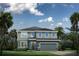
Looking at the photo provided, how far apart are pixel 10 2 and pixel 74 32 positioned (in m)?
0.58

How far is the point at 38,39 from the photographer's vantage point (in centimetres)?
262

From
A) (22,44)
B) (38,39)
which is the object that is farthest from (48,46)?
(22,44)

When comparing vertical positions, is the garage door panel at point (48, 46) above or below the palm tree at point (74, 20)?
below

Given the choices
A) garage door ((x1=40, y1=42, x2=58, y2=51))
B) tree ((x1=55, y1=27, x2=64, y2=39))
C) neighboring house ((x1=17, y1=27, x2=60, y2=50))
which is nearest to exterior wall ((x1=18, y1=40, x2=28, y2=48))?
neighboring house ((x1=17, y1=27, x2=60, y2=50))

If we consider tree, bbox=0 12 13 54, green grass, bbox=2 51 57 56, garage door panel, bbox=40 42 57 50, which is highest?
tree, bbox=0 12 13 54

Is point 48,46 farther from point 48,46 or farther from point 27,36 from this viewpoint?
point 27,36

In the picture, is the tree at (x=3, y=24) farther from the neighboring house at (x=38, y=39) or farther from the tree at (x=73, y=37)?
the tree at (x=73, y=37)

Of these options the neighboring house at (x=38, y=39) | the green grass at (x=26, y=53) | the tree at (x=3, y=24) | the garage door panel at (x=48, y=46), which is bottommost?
the green grass at (x=26, y=53)

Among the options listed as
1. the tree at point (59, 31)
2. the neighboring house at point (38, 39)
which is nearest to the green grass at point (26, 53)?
the neighboring house at point (38, 39)

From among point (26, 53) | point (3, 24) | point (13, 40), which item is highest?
point (3, 24)

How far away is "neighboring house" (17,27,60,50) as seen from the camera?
261cm

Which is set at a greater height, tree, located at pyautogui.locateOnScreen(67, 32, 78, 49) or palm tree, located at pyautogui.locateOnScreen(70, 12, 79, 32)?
palm tree, located at pyautogui.locateOnScreen(70, 12, 79, 32)

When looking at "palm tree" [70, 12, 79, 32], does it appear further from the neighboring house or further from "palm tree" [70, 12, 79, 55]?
the neighboring house

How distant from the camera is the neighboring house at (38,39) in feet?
8.55
